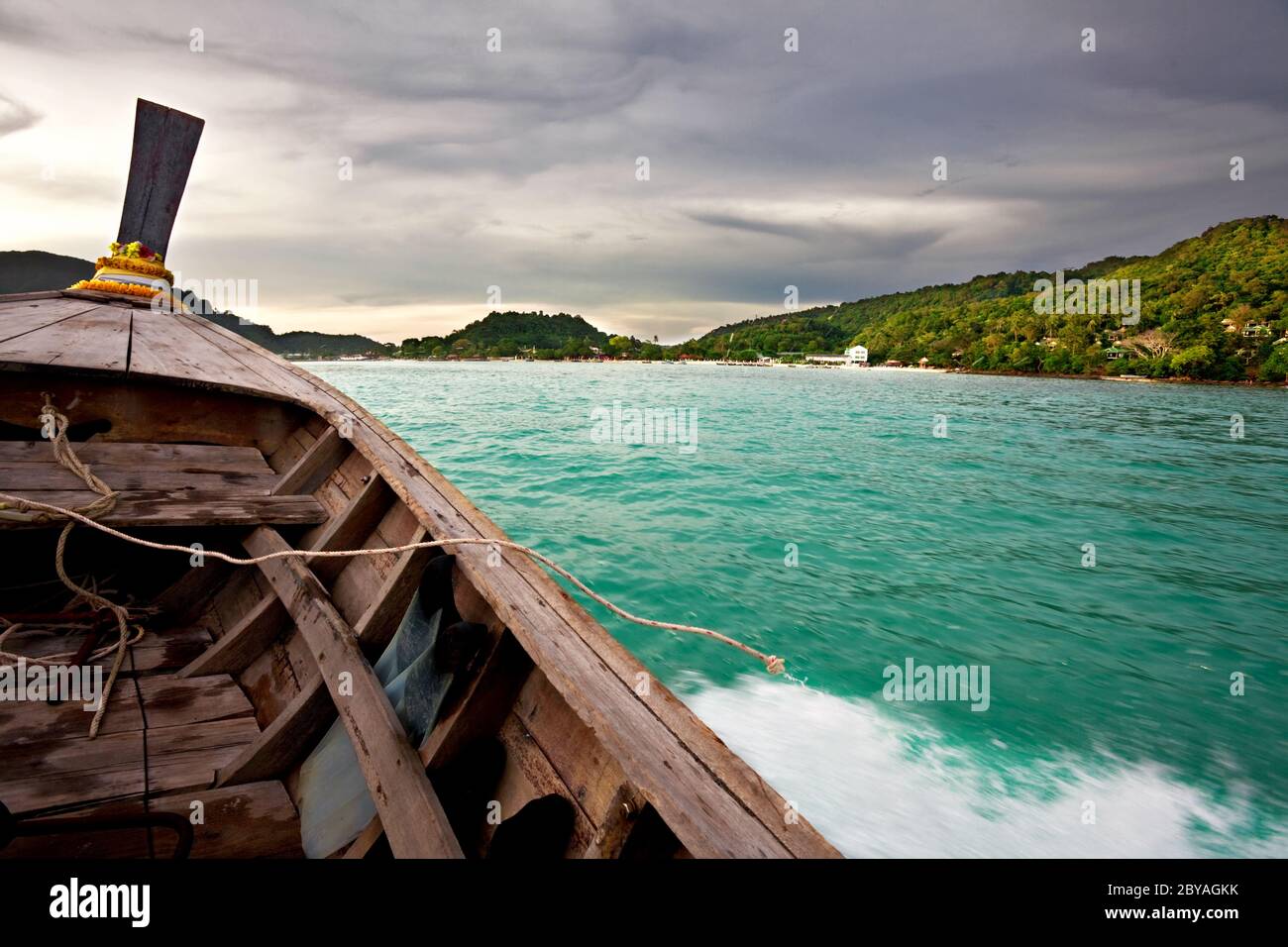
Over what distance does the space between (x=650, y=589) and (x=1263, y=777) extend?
5.82m

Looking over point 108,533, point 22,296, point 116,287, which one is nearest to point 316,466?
point 108,533

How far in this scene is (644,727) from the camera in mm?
1444

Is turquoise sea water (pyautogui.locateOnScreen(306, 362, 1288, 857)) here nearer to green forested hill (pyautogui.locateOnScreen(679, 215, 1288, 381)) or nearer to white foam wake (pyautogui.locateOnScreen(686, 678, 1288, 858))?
white foam wake (pyautogui.locateOnScreen(686, 678, 1288, 858))

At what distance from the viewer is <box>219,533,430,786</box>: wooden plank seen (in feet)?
6.73

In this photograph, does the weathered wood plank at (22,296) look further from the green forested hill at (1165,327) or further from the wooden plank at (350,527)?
the green forested hill at (1165,327)

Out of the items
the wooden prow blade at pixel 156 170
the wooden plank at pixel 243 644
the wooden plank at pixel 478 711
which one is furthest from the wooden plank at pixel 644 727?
the wooden prow blade at pixel 156 170

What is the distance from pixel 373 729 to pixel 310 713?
0.53m

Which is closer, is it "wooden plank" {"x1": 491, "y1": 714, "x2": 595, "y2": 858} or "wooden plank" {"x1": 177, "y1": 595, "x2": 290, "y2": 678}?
"wooden plank" {"x1": 491, "y1": 714, "x2": 595, "y2": 858}

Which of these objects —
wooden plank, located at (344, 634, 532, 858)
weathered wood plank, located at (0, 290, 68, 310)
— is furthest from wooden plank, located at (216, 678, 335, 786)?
weathered wood plank, located at (0, 290, 68, 310)

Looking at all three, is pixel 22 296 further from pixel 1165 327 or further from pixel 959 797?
pixel 1165 327

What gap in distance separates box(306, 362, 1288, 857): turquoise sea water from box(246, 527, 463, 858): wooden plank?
3394 mm

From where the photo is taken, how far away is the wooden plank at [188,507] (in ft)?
8.84

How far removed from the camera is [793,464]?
648 inches

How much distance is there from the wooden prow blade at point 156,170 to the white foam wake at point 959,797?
37.6 ft
